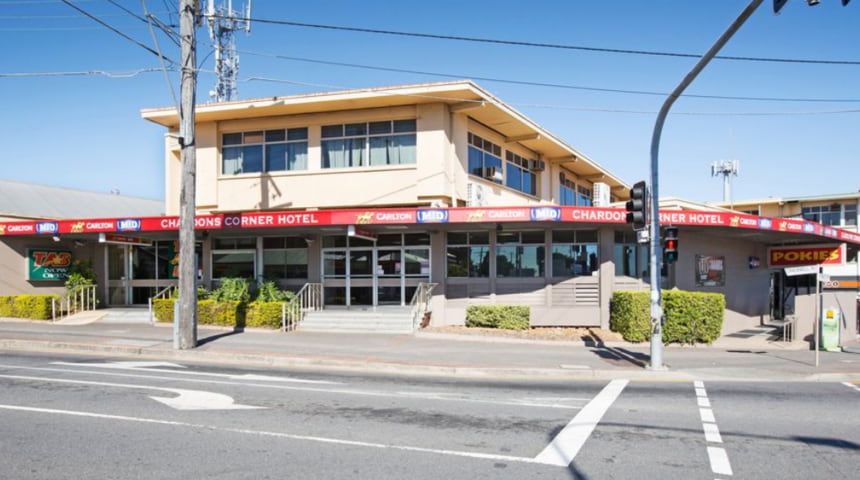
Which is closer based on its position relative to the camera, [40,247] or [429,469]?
[429,469]

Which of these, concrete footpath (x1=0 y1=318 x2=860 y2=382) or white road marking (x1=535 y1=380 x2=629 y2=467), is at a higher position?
white road marking (x1=535 y1=380 x2=629 y2=467)

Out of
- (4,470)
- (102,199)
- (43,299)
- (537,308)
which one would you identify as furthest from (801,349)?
(102,199)

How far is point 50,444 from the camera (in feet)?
21.6

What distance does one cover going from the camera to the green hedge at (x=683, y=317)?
1636 cm

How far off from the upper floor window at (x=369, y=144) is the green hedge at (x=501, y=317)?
545cm

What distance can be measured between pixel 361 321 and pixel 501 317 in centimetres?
429

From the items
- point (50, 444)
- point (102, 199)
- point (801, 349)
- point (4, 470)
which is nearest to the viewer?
point (4, 470)

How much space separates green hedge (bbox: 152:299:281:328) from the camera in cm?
1864

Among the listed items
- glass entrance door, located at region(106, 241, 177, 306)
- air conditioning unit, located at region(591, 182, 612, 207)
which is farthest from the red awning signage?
air conditioning unit, located at region(591, 182, 612, 207)

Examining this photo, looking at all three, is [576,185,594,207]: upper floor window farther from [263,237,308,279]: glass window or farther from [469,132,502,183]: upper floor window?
[263,237,308,279]: glass window

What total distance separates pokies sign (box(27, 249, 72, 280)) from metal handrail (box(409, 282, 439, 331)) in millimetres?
14458

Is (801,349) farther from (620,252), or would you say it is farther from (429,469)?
(429,469)

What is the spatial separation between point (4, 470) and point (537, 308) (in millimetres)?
15438

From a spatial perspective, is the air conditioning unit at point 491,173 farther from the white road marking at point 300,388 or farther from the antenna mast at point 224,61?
the antenna mast at point 224,61
